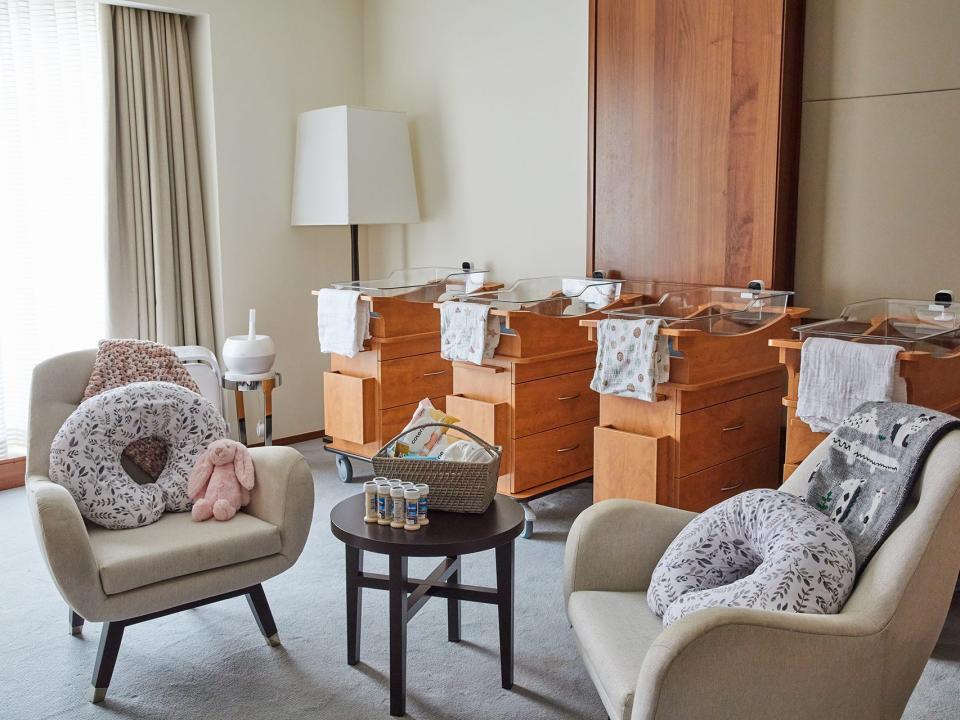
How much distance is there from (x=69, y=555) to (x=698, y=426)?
1987 millimetres

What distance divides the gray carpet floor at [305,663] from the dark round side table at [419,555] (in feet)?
0.34

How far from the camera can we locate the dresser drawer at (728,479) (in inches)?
123

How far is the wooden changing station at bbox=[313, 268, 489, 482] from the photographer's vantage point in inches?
156

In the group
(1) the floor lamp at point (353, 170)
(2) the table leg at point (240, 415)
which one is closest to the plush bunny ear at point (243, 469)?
(2) the table leg at point (240, 415)

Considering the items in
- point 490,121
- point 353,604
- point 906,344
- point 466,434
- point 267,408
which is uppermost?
point 490,121

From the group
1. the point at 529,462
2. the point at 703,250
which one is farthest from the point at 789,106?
the point at 529,462

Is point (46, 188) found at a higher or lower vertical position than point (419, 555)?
higher

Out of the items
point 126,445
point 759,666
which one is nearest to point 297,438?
point 126,445

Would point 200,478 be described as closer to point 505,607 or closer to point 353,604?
point 353,604

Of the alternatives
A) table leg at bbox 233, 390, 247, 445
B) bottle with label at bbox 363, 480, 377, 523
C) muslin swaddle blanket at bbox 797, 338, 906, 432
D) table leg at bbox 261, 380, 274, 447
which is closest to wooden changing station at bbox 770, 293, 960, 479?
muslin swaddle blanket at bbox 797, 338, 906, 432

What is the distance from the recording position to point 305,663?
2.47m

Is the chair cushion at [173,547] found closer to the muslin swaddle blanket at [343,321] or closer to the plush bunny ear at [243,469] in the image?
the plush bunny ear at [243,469]

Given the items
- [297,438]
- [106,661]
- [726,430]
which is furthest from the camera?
[297,438]

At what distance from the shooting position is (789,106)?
329cm
